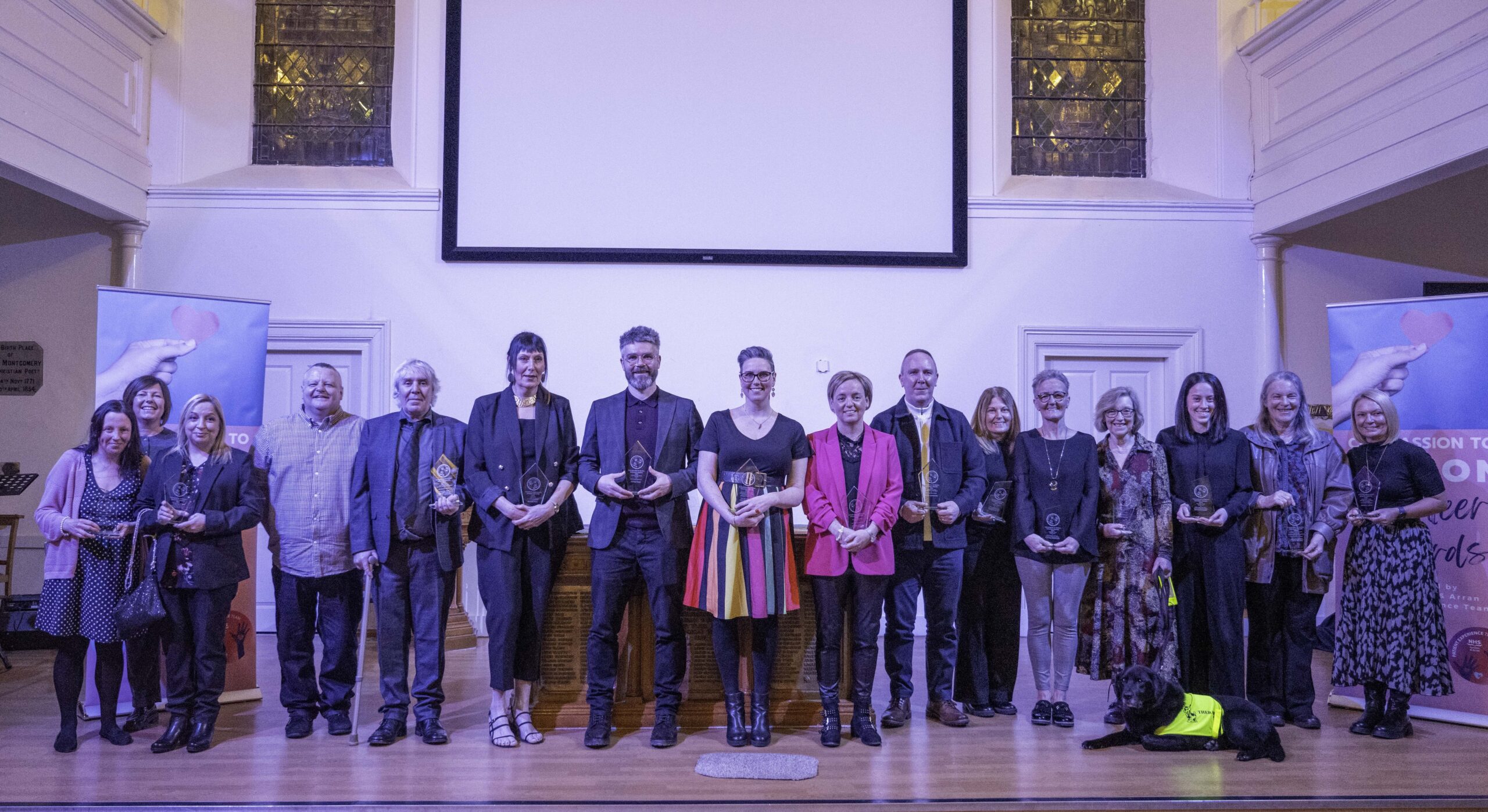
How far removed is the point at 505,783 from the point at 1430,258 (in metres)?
6.45

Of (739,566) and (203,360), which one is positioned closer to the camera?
(739,566)

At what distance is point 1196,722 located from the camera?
12.0ft

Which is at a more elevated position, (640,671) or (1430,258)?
(1430,258)

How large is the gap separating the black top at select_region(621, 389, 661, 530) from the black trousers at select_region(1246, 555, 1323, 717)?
245cm

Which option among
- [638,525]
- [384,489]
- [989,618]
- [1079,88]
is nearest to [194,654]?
[384,489]

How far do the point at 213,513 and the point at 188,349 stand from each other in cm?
A: 117

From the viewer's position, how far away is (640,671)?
4.07 metres

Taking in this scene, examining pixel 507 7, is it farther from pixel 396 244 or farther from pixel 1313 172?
pixel 1313 172

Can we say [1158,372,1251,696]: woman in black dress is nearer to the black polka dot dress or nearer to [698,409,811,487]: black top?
[698,409,811,487]: black top

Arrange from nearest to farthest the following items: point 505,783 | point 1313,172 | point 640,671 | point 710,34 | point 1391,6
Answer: point 505,783
point 640,671
point 1391,6
point 1313,172
point 710,34

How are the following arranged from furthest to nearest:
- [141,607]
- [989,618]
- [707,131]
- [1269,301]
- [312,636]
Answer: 1. [1269,301]
2. [707,131]
3. [989,618]
4. [312,636]
5. [141,607]

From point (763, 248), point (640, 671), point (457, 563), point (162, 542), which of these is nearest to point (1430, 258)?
point (763, 248)

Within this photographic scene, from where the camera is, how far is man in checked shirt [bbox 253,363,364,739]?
3.84 metres

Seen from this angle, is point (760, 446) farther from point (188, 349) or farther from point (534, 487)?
point (188, 349)
